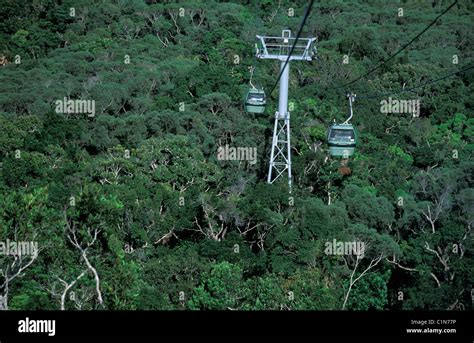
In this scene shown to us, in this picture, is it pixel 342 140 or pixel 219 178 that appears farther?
pixel 219 178

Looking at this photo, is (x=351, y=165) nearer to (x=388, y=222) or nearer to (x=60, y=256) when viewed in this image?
(x=388, y=222)

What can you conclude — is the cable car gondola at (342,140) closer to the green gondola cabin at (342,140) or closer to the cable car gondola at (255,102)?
the green gondola cabin at (342,140)

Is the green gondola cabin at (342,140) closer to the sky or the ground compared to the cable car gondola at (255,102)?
closer to the ground

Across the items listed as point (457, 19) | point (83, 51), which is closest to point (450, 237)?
point (83, 51)

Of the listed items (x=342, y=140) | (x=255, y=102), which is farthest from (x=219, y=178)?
(x=342, y=140)

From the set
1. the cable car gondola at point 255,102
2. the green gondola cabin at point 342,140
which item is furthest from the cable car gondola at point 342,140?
the cable car gondola at point 255,102

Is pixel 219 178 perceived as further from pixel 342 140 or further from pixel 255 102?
pixel 342 140

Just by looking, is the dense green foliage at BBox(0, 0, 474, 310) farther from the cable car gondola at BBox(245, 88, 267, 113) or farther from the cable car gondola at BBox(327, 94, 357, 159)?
the cable car gondola at BBox(327, 94, 357, 159)

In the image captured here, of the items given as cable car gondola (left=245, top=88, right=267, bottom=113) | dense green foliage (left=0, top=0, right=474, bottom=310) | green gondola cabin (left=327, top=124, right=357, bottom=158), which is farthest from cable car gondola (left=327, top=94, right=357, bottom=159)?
cable car gondola (left=245, top=88, right=267, bottom=113)
